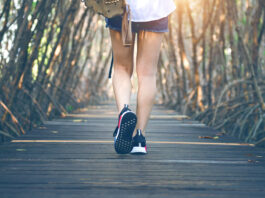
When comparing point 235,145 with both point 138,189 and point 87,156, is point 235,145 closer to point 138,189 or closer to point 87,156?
point 87,156

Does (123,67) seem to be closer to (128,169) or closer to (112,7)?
(112,7)

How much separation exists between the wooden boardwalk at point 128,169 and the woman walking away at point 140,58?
12cm

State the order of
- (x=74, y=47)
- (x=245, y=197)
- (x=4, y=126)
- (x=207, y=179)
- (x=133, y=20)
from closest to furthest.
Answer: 1. (x=245, y=197)
2. (x=207, y=179)
3. (x=133, y=20)
4. (x=4, y=126)
5. (x=74, y=47)

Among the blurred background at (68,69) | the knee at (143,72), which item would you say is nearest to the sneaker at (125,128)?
the knee at (143,72)

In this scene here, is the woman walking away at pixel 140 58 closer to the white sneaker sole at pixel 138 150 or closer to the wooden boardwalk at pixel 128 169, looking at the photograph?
the white sneaker sole at pixel 138 150

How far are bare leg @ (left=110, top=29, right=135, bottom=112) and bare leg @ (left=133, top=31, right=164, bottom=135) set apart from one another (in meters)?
0.06

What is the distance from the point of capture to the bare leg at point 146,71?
2656 millimetres

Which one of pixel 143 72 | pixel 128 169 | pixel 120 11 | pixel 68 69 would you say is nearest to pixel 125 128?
pixel 128 169

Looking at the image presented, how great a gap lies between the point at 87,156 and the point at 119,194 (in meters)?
0.86

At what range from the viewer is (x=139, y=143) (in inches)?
107

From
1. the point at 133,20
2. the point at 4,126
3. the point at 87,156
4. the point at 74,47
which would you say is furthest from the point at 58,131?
the point at 74,47

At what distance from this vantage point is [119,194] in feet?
5.87

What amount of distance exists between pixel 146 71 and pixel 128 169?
2.04 feet

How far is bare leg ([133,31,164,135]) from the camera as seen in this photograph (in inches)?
105
